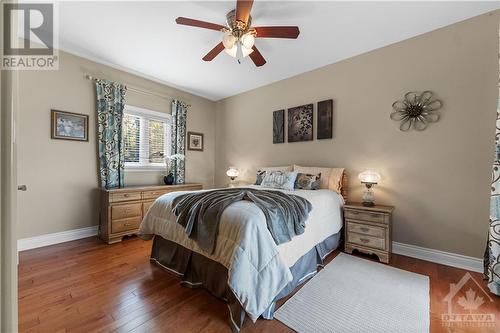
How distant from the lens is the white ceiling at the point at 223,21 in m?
2.17

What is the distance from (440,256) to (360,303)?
A: 1527 millimetres

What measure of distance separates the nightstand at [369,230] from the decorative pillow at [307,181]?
53 centimetres

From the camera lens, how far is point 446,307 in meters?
1.68

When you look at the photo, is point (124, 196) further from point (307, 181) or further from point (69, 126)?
point (307, 181)

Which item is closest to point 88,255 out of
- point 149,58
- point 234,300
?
point 234,300

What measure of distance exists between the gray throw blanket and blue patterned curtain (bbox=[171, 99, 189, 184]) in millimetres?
2149

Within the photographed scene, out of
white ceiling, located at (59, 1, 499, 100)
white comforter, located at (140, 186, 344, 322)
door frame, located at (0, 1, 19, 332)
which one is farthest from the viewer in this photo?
white ceiling, located at (59, 1, 499, 100)

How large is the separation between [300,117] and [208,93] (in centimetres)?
225

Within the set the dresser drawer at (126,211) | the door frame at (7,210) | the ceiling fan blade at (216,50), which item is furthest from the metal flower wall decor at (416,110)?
the dresser drawer at (126,211)

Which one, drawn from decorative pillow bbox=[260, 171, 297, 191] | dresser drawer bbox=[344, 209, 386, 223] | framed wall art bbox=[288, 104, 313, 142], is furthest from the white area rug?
framed wall art bbox=[288, 104, 313, 142]

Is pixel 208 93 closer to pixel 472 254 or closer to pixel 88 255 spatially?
pixel 88 255

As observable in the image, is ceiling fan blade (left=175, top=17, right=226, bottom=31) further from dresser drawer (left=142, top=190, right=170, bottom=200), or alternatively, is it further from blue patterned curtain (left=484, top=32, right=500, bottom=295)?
blue patterned curtain (left=484, top=32, right=500, bottom=295)

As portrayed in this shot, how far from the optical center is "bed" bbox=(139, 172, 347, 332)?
1446 millimetres

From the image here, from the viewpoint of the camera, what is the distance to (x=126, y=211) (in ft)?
10.2
